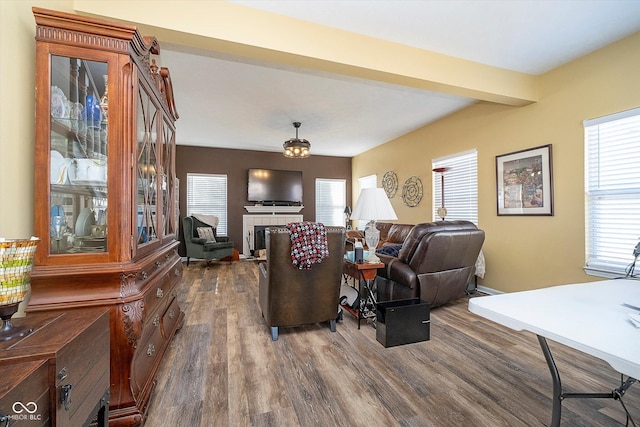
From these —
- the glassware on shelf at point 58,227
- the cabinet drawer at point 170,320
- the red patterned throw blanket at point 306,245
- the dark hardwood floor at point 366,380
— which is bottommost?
the dark hardwood floor at point 366,380

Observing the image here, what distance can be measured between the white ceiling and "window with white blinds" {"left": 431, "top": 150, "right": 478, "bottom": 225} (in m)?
0.79

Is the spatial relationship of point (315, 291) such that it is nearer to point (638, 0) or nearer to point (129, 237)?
point (129, 237)

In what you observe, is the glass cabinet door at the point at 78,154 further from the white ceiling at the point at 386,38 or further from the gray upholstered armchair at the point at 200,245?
the gray upholstered armchair at the point at 200,245

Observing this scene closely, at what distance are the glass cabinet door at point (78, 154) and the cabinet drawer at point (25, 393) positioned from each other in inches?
28.4

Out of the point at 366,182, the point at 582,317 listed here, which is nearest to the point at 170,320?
the point at 582,317

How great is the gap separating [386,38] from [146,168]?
230 centimetres

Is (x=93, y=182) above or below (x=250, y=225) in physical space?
above

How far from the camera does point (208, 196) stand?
660 cm

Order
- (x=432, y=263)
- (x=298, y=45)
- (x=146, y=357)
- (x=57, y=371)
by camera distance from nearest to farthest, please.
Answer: (x=57, y=371) → (x=146, y=357) → (x=298, y=45) → (x=432, y=263)

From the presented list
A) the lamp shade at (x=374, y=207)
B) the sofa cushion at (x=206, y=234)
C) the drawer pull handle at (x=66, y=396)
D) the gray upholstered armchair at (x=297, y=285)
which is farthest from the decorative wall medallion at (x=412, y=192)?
the drawer pull handle at (x=66, y=396)

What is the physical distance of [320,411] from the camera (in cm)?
157

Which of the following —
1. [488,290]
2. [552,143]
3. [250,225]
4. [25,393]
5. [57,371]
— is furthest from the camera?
[250,225]

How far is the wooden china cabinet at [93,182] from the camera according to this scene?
1.25m

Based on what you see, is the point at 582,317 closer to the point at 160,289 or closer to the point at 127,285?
the point at 127,285
